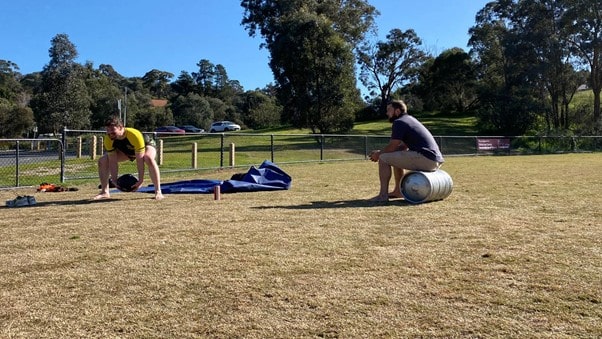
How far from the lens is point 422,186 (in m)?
6.84

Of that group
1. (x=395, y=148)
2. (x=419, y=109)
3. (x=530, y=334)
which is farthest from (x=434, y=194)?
(x=419, y=109)

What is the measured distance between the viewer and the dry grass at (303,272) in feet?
8.69

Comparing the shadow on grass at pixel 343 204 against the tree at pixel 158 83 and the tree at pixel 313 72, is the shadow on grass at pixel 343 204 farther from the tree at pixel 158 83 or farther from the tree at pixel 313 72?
the tree at pixel 158 83

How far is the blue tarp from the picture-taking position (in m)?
8.98

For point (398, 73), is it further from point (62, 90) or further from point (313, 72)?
point (62, 90)

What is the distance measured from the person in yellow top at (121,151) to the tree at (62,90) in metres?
39.1

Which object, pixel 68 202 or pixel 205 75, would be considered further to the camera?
pixel 205 75

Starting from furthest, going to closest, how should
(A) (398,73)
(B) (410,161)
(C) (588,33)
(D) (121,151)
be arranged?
1. (A) (398,73)
2. (C) (588,33)
3. (D) (121,151)
4. (B) (410,161)

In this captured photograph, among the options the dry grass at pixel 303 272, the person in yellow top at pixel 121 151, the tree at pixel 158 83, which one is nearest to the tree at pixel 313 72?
the person in yellow top at pixel 121 151

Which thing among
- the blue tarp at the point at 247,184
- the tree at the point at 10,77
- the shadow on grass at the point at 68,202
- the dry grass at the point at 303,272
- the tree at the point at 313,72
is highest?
the tree at the point at 10,77

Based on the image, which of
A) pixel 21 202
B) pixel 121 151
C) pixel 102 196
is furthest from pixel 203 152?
pixel 21 202

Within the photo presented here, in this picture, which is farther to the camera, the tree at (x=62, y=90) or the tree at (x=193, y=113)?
the tree at (x=193, y=113)

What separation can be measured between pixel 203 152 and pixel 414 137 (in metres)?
19.3

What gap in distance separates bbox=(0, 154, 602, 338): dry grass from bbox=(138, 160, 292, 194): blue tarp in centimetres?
248
